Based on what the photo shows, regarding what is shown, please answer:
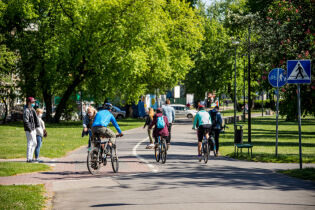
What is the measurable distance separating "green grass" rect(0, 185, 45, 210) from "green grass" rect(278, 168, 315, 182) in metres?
6.11

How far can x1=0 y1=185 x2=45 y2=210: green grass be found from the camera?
812cm

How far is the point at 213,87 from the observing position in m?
58.2

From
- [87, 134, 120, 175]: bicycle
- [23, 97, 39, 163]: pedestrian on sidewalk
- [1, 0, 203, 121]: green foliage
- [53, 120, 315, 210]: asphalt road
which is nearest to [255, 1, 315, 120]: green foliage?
[53, 120, 315, 210]: asphalt road

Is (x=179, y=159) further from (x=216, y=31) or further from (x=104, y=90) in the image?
(x=216, y=31)

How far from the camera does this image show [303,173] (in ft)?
41.8

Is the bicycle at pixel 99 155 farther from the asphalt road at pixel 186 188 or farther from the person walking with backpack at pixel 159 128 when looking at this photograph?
the person walking with backpack at pixel 159 128

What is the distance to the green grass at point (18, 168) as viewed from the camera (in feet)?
41.8

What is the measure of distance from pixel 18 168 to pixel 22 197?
4723 millimetres

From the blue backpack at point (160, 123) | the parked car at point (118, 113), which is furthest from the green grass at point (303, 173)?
the parked car at point (118, 113)

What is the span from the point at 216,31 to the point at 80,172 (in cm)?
4942

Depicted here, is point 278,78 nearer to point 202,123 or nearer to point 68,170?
point 202,123

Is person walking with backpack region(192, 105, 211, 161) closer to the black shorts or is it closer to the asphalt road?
the black shorts

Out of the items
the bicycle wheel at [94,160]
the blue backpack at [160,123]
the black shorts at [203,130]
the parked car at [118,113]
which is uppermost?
the parked car at [118,113]

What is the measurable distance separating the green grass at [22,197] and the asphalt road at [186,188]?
32cm
